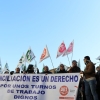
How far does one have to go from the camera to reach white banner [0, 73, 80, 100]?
8.87m

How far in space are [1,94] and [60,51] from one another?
7791mm

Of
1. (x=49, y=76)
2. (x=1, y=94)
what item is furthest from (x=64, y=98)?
(x=1, y=94)

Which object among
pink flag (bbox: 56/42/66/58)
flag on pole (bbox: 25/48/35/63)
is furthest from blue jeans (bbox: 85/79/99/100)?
flag on pole (bbox: 25/48/35/63)

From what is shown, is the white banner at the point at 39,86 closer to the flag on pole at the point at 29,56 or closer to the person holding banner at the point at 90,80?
the person holding banner at the point at 90,80

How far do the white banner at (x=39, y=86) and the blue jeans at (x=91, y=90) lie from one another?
358 millimetres

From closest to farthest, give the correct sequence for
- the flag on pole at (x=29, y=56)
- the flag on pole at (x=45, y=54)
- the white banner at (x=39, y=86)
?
the white banner at (x=39, y=86), the flag on pole at (x=45, y=54), the flag on pole at (x=29, y=56)

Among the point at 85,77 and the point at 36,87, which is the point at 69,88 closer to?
the point at 85,77

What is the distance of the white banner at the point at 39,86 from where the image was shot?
8867 mm

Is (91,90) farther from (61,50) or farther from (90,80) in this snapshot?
(61,50)

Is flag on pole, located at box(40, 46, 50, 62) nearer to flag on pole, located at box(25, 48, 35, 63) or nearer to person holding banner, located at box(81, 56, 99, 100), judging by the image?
flag on pole, located at box(25, 48, 35, 63)

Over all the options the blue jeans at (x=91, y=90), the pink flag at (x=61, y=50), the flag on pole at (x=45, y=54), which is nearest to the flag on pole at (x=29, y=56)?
the flag on pole at (x=45, y=54)

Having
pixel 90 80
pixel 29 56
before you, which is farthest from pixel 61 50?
pixel 90 80

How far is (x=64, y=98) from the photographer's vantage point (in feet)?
28.9

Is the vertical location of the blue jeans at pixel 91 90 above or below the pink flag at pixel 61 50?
below
